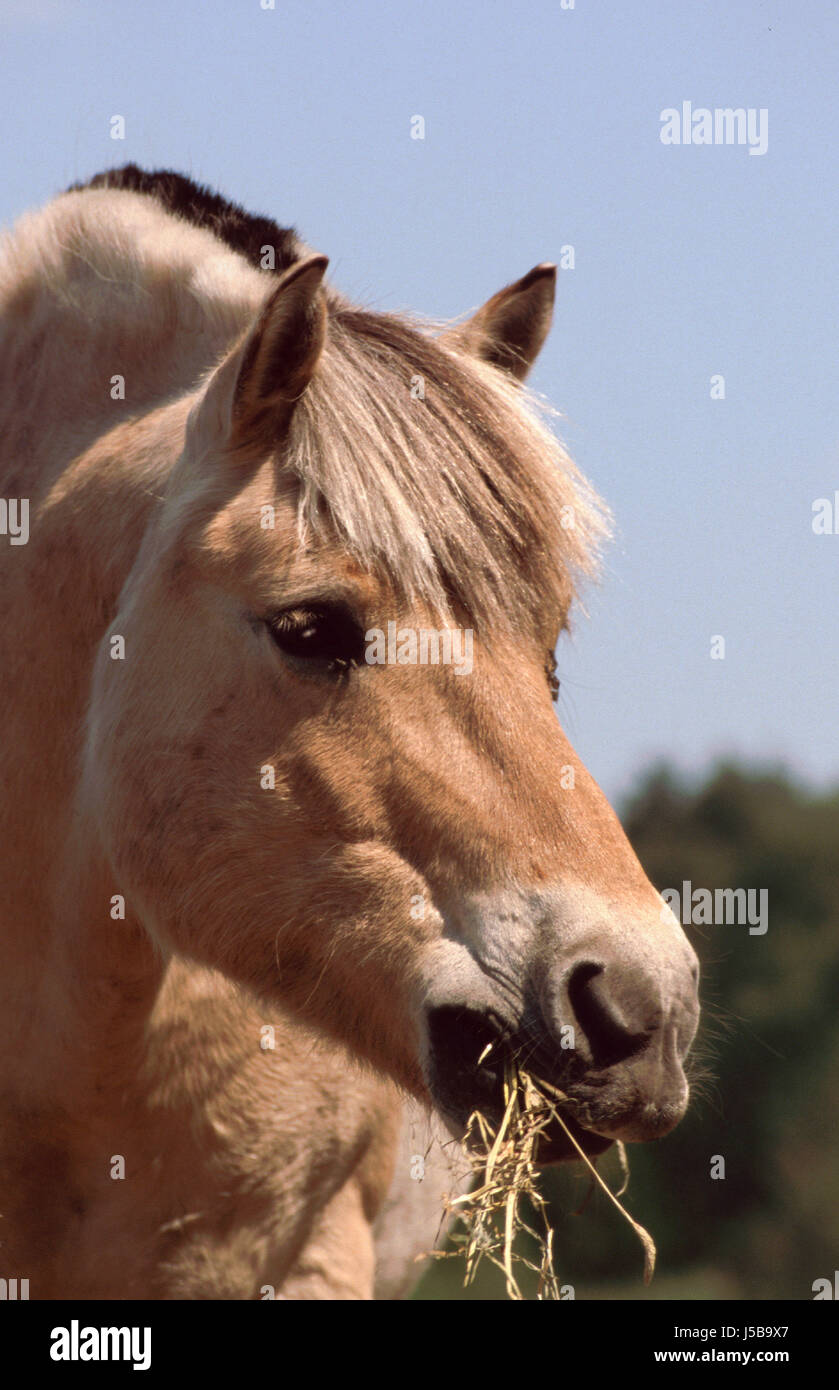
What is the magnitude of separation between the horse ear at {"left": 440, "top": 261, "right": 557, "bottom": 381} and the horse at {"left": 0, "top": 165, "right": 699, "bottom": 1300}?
10 millimetres

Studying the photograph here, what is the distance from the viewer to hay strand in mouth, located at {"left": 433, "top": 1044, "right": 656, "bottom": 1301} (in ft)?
9.08

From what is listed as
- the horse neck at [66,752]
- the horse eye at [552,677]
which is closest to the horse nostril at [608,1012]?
the horse eye at [552,677]

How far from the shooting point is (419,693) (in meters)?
2.98

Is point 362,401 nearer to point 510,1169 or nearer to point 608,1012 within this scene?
point 608,1012

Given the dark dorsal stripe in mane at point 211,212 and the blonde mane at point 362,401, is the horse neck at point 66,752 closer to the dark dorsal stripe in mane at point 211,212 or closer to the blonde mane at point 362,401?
the blonde mane at point 362,401

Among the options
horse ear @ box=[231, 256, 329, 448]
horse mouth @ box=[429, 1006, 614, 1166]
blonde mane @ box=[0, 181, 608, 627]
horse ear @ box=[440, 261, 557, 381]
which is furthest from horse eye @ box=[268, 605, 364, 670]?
horse ear @ box=[440, 261, 557, 381]

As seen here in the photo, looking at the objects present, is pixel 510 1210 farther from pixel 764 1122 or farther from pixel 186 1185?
pixel 764 1122

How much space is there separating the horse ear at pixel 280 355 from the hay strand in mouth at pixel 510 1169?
59.5 inches

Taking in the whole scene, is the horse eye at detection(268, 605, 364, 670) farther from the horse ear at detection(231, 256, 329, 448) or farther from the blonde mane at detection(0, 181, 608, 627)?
the horse ear at detection(231, 256, 329, 448)

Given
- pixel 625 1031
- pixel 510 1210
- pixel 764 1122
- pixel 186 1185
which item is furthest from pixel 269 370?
pixel 764 1122

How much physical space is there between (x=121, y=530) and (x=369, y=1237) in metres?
2.54

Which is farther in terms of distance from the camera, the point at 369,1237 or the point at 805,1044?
the point at 805,1044

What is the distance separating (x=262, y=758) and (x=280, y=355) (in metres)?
0.92

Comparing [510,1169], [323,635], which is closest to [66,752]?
[323,635]
